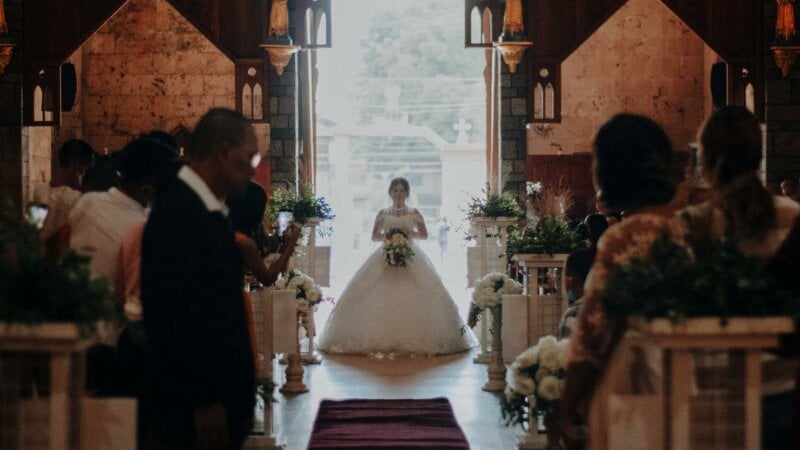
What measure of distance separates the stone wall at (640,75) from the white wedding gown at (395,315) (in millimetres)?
5713

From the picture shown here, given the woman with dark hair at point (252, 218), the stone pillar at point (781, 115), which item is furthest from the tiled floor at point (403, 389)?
the stone pillar at point (781, 115)

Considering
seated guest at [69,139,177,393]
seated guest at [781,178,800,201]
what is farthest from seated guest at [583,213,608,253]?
seated guest at [781,178,800,201]

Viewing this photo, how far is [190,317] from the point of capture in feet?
10.9

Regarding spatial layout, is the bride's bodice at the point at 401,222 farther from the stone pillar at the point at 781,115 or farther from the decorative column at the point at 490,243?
the stone pillar at the point at 781,115

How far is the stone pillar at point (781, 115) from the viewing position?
13.6 metres

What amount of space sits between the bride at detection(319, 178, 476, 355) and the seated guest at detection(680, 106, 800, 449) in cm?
893

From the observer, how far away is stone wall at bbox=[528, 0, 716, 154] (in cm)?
1797

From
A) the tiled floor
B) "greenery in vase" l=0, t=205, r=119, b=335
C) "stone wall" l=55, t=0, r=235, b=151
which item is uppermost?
"stone wall" l=55, t=0, r=235, b=151

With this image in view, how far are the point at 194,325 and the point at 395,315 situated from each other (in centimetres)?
930

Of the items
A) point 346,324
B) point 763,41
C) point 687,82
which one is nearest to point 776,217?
point 346,324

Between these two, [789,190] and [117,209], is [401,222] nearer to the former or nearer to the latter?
[789,190]

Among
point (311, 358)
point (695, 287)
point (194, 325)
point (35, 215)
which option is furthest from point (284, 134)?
point (695, 287)

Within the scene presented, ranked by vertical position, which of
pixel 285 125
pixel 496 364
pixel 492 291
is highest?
pixel 285 125

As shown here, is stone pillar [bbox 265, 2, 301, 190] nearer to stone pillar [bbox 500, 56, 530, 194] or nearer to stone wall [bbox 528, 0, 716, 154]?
stone pillar [bbox 500, 56, 530, 194]
